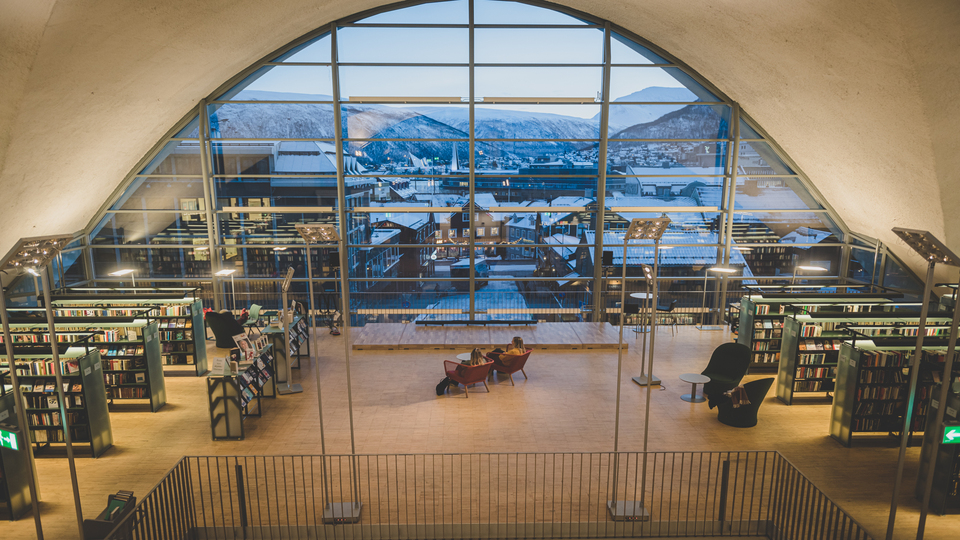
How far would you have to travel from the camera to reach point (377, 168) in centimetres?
1380

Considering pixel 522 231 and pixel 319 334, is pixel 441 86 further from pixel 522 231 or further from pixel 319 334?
pixel 319 334

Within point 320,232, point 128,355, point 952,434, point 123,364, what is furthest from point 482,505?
point 123,364

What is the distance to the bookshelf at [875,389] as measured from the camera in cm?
761

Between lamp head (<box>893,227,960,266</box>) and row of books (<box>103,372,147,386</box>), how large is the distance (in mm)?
Result: 10318

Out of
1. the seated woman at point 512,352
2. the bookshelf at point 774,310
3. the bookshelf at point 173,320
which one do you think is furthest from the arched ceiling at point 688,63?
the seated woman at point 512,352

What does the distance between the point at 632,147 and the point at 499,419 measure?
8518 millimetres

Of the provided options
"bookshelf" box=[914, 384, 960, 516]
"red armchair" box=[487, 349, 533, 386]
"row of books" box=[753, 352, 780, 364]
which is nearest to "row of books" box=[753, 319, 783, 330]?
"row of books" box=[753, 352, 780, 364]

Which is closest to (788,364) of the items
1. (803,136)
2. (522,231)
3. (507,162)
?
(803,136)

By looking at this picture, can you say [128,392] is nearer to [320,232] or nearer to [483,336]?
[320,232]

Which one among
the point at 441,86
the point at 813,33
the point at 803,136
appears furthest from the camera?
the point at 441,86

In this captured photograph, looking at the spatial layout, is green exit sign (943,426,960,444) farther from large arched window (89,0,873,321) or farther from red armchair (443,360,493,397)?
large arched window (89,0,873,321)

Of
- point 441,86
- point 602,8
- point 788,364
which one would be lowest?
point 788,364

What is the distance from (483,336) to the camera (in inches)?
486

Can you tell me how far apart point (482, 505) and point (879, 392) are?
6.01 metres
